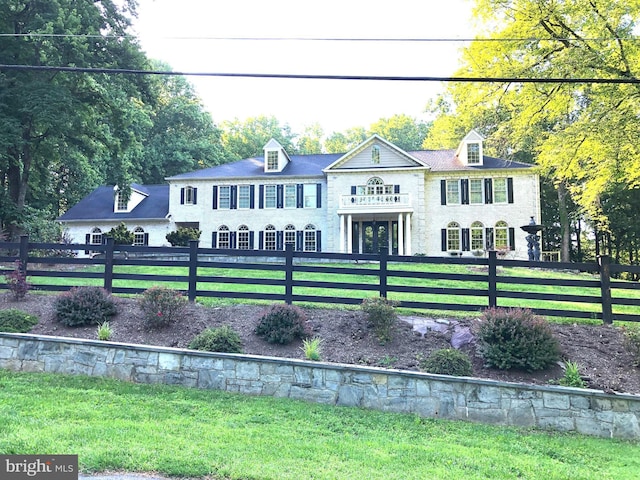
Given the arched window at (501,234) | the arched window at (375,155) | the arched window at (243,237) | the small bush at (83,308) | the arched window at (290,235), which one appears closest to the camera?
the small bush at (83,308)

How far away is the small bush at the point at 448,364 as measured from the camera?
6.25 meters

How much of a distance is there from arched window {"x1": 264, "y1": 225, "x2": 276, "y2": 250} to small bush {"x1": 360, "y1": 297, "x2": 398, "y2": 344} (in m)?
21.3

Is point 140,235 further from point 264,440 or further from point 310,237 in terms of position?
point 264,440

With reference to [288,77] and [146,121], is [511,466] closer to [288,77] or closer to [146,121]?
[288,77]

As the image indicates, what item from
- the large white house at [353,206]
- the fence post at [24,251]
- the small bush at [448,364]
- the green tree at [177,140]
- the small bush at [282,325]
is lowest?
the small bush at [448,364]

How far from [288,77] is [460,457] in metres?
5.34

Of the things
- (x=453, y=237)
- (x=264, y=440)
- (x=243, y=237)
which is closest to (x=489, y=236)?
(x=453, y=237)

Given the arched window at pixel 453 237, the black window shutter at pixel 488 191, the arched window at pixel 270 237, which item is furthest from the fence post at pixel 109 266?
the black window shutter at pixel 488 191

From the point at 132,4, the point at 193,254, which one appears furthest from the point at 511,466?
the point at 132,4

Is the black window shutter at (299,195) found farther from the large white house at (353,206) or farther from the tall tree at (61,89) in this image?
the tall tree at (61,89)

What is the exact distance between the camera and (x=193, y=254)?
29.1 feet

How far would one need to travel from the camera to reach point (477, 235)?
26.8 meters

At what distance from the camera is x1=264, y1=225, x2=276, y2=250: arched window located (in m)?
28.4

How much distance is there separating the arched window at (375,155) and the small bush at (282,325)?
21.5m
